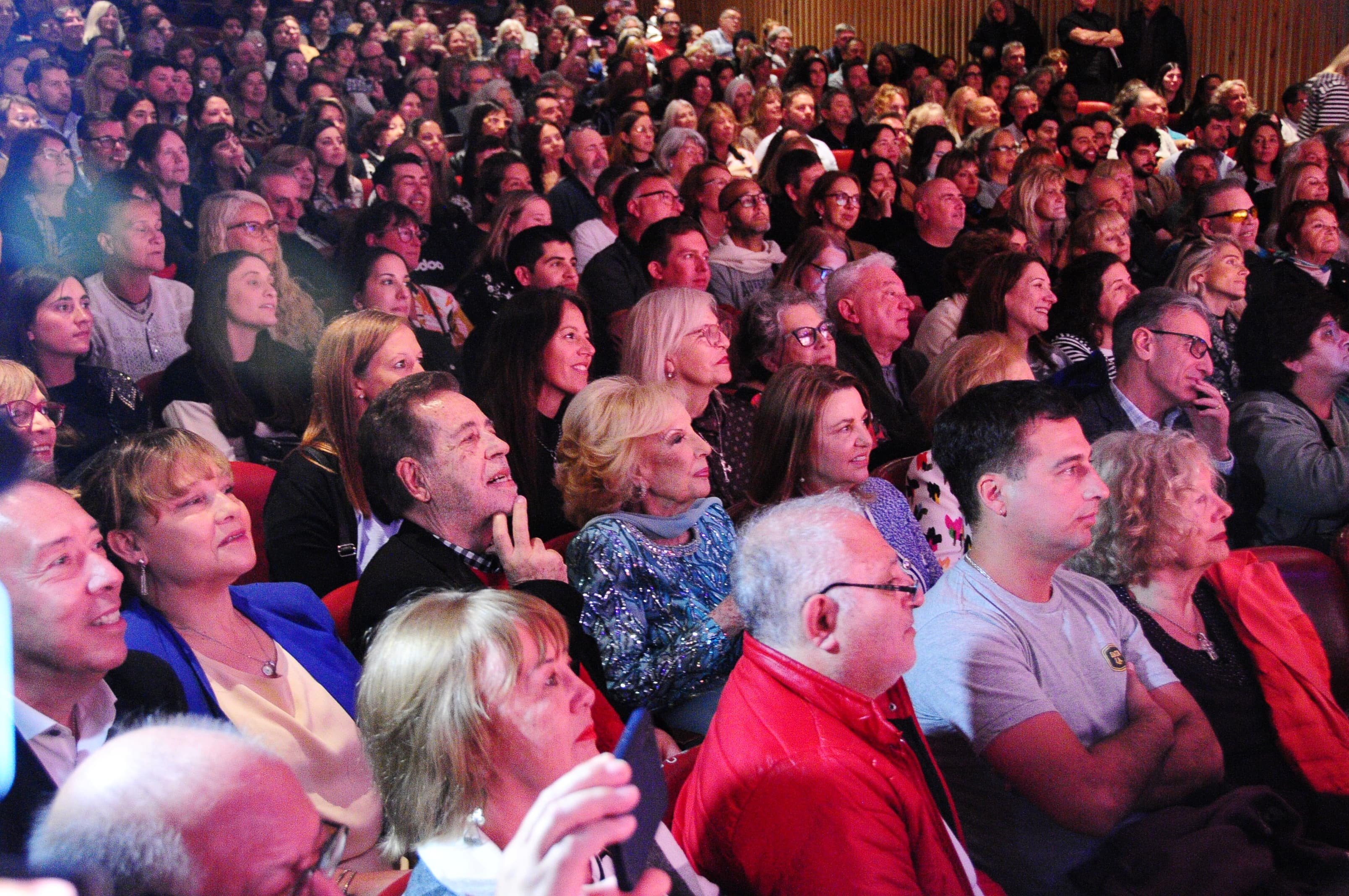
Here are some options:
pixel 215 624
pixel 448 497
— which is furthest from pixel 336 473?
pixel 215 624

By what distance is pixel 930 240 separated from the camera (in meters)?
4.82

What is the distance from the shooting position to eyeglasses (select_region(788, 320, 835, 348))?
126 inches

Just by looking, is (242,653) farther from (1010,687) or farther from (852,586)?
(1010,687)

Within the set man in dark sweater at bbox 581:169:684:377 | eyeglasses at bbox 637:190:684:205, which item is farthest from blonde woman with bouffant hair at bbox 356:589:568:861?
eyeglasses at bbox 637:190:684:205

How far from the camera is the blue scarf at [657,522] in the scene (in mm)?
2152

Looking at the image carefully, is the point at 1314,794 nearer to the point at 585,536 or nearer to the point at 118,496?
the point at 585,536

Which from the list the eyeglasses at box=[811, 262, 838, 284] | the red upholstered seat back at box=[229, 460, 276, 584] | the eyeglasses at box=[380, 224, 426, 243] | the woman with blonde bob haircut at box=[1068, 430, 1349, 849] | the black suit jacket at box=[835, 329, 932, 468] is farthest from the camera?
the eyeglasses at box=[811, 262, 838, 284]

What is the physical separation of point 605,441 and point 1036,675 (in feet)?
3.04

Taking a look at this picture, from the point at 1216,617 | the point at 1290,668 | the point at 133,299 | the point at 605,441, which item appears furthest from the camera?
the point at 133,299

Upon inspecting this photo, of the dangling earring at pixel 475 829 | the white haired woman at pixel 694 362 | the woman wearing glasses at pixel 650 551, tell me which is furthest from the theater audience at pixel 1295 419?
the dangling earring at pixel 475 829

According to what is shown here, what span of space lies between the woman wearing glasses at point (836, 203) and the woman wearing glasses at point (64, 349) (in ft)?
9.08

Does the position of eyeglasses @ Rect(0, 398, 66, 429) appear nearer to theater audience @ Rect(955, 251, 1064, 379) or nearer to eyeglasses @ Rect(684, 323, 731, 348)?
eyeglasses @ Rect(684, 323, 731, 348)

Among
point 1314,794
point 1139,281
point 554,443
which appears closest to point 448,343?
point 554,443

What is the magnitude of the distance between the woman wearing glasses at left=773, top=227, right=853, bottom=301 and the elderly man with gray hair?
0.20m
